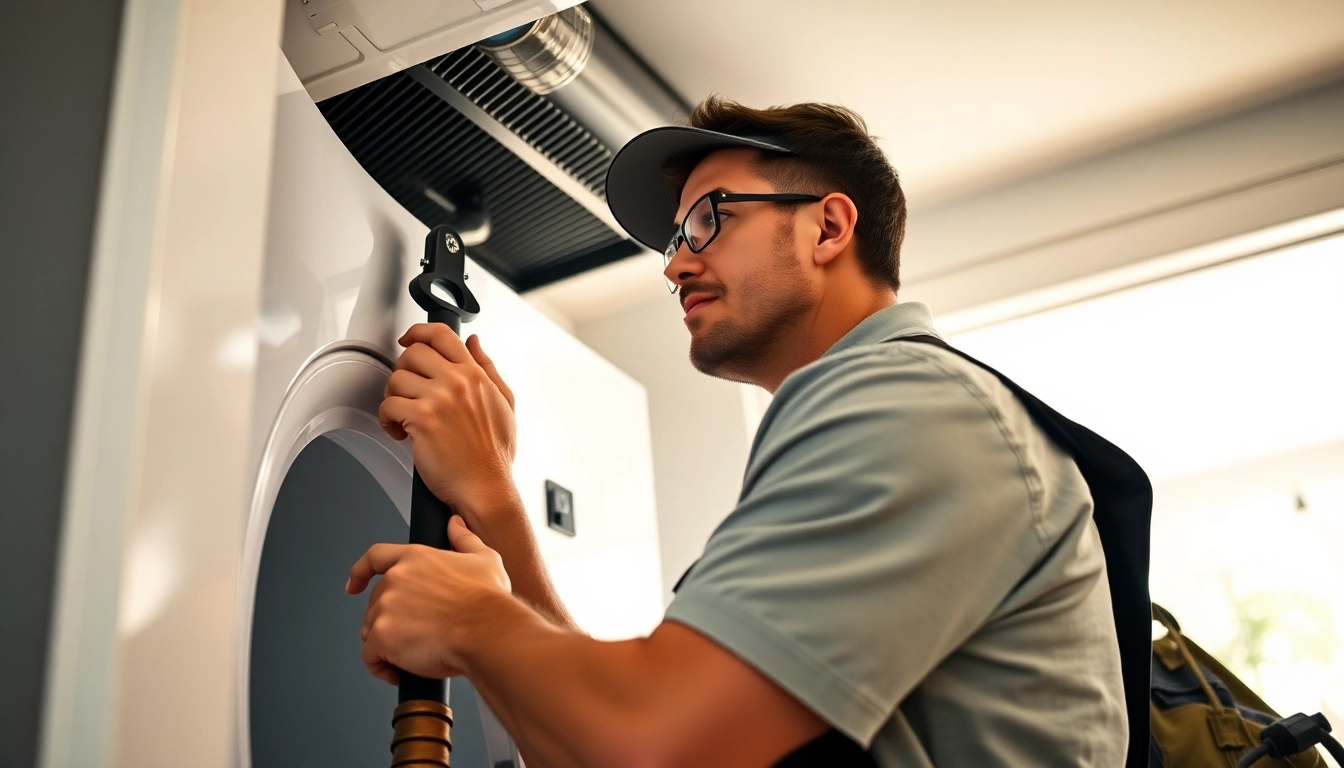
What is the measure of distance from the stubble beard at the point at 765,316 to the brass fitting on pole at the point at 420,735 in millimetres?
664

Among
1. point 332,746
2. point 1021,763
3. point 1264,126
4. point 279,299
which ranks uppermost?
point 1264,126

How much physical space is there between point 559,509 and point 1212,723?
0.99 metres

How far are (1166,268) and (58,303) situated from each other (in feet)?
7.73

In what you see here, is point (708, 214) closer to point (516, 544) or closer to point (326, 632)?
point (516, 544)

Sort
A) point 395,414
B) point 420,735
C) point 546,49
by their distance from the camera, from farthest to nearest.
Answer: point 546,49
point 395,414
point 420,735

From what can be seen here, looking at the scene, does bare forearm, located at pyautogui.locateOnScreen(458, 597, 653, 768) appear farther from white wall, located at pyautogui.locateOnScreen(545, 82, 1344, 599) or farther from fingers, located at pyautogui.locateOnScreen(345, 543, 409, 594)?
white wall, located at pyautogui.locateOnScreen(545, 82, 1344, 599)

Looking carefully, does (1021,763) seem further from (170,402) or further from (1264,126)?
(1264,126)

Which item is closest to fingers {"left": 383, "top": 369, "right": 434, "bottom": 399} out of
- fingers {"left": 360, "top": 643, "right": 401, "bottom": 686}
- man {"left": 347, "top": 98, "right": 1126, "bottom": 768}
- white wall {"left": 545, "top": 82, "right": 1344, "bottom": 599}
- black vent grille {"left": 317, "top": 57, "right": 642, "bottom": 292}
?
man {"left": 347, "top": 98, "right": 1126, "bottom": 768}

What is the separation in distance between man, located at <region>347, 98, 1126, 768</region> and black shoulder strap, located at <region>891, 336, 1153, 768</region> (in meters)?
0.06

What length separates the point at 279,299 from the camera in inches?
39.8

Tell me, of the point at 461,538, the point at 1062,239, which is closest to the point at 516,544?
the point at 461,538

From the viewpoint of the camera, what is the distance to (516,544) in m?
1.19

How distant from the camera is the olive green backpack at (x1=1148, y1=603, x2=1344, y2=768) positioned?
1479 mm

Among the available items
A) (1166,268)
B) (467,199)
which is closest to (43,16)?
(467,199)
